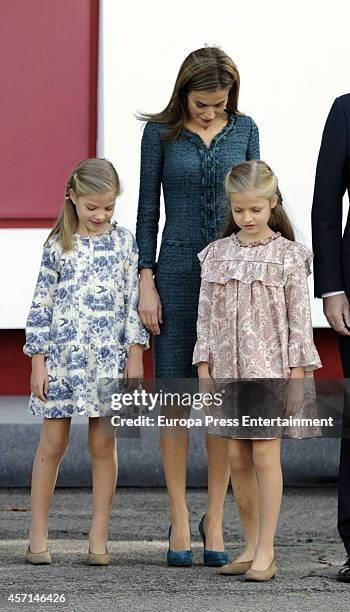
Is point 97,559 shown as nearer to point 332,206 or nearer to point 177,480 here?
point 177,480

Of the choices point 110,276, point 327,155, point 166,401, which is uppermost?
point 327,155

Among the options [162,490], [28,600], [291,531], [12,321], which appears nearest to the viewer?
[28,600]

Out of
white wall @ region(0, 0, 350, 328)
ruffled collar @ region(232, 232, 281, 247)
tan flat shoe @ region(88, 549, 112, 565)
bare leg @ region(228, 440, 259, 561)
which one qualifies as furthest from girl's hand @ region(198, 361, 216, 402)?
white wall @ region(0, 0, 350, 328)

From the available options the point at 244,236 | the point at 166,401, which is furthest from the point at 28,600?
the point at 244,236

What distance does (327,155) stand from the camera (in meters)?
4.71

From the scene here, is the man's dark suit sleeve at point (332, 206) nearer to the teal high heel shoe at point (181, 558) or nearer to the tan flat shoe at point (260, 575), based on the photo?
the tan flat shoe at point (260, 575)

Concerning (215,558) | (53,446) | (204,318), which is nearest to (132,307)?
(204,318)

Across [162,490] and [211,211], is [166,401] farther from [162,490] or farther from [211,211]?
[162,490]

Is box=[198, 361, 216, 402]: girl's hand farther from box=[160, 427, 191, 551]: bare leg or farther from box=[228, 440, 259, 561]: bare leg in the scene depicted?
box=[160, 427, 191, 551]: bare leg

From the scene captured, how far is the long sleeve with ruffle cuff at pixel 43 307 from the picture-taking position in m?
4.91

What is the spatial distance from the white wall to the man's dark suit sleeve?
9.08 ft

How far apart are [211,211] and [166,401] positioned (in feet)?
2.11

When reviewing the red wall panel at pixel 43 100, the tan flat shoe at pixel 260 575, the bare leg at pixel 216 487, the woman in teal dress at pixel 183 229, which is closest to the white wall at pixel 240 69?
the red wall panel at pixel 43 100

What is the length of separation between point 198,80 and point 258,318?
808mm
